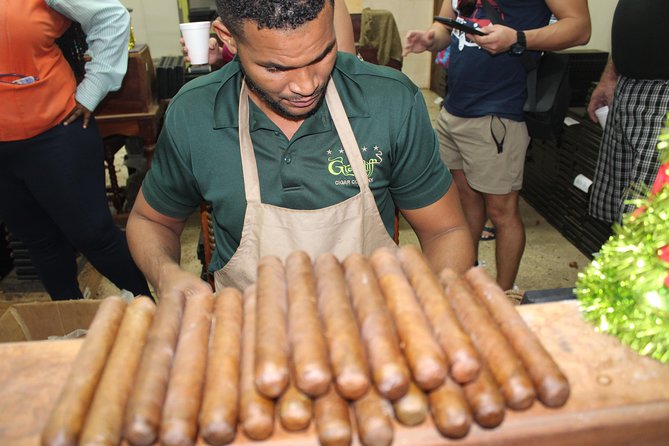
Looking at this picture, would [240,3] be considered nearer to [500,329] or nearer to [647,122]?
[500,329]

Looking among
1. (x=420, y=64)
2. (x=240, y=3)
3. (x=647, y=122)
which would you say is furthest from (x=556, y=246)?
(x=420, y=64)

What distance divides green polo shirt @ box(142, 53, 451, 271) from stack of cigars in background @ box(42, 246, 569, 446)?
767 millimetres

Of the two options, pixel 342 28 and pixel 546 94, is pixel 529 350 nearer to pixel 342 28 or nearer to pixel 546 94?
pixel 342 28

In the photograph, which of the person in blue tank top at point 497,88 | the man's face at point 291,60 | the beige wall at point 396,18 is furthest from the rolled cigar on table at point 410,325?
the beige wall at point 396,18

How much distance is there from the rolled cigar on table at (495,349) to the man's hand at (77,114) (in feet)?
7.41

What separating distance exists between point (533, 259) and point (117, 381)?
3.61 meters

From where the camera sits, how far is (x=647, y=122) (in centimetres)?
260

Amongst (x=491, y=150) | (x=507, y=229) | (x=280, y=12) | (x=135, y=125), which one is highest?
(x=280, y=12)

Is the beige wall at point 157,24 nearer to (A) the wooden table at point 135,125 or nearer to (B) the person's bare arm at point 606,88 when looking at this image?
(A) the wooden table at point 135,125

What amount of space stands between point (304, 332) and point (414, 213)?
1.04m

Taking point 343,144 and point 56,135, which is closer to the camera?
point 343,144

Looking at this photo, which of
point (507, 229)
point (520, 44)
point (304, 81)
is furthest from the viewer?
point (507, 229)

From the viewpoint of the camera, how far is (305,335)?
2.73 feet

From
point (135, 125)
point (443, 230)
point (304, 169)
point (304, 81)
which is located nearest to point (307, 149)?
point (304, 169)
